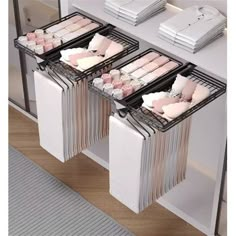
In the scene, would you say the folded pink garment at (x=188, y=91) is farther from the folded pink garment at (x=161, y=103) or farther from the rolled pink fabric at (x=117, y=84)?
the rolled pink fabric at (x=117, y=84)

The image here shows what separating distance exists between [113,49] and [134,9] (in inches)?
7.8

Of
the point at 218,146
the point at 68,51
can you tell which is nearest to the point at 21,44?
the point at 68,51

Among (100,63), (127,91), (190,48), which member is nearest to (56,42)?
(100,63)

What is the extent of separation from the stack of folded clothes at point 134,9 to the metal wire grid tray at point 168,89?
336 mm

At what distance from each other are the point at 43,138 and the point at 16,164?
2.01 ft

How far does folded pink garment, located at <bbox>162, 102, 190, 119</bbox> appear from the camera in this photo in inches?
84.5

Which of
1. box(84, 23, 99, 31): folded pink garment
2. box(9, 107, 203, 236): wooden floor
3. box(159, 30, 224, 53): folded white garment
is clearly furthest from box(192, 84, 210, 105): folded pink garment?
box(9, 107, 203, 236): wooden floor

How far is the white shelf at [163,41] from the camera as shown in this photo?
2252 mm

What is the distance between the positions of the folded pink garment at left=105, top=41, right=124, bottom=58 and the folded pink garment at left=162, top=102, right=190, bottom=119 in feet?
1.42

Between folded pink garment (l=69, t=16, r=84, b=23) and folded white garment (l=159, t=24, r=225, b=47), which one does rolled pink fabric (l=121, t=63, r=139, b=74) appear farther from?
folded pink garment (l=69, t=16, r=84, b=23)

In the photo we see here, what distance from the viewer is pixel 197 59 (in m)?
2.28

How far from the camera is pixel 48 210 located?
116 inches

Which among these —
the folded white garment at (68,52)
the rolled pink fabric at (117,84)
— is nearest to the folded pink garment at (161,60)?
the rolled pink fabric at (117,84)
